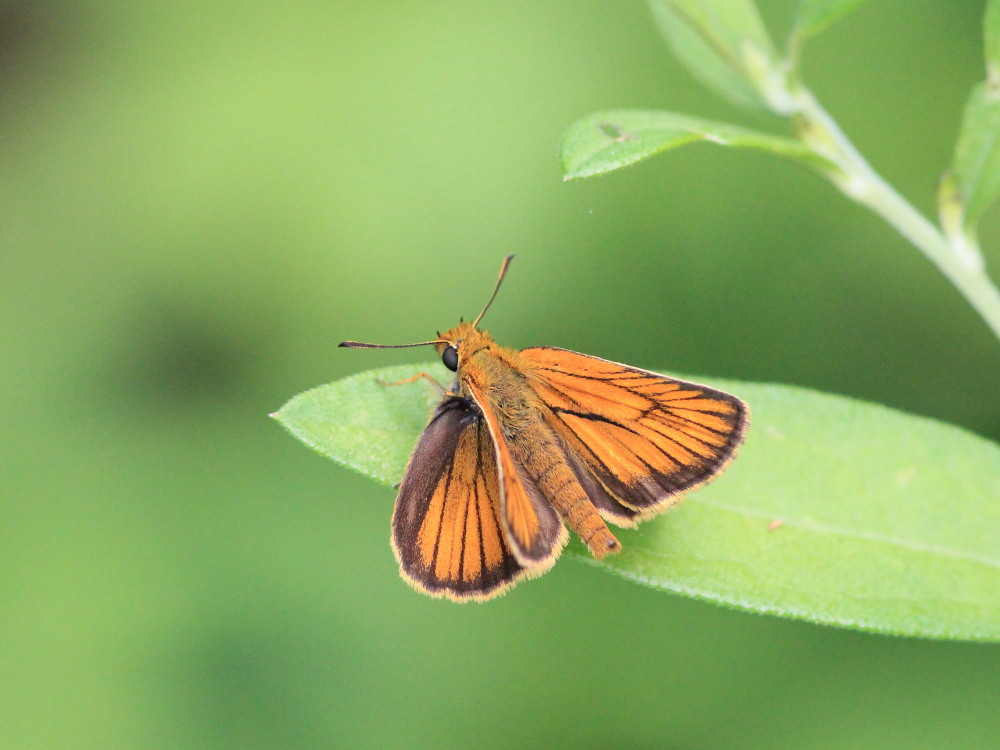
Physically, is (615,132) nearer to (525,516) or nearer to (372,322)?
(525,516)

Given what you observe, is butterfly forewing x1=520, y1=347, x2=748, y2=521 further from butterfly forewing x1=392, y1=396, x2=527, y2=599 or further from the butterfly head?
butterfly forewing x1=392, y1=396, x2=527, y2=599

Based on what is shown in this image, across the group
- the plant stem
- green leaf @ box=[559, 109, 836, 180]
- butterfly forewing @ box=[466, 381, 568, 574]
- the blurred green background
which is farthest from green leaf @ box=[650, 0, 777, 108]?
the blurred green background

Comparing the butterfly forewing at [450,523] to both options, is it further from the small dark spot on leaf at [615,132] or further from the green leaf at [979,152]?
the green leaf at [979,152]

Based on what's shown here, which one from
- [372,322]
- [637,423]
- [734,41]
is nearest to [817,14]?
[734,41]

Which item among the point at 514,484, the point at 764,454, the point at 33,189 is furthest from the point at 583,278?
the point at 33,189

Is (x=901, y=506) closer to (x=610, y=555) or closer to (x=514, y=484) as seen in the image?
(x=610, y=555)
